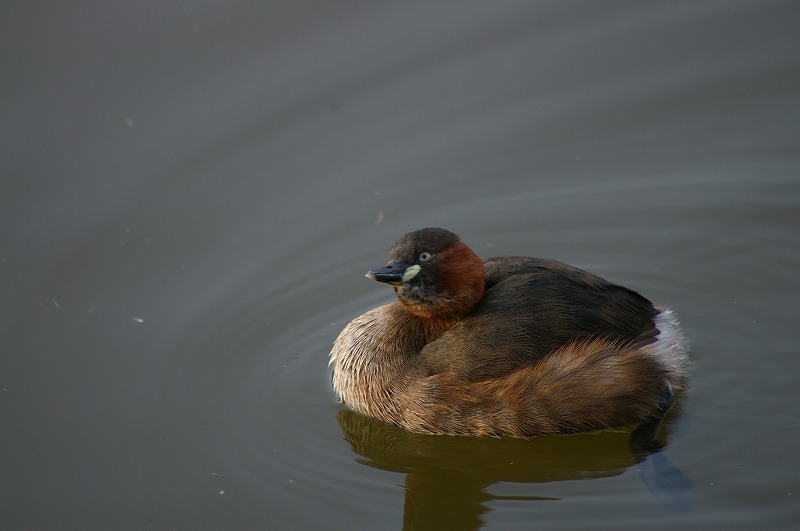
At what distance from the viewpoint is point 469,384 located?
610 centimetres

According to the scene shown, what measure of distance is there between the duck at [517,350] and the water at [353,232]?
17 centimetres

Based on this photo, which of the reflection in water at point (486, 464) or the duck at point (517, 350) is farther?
the duck at point (517, 350)

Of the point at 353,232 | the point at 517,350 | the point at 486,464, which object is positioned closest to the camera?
the point at 517,350

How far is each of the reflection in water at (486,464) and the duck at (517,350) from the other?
0.27ft

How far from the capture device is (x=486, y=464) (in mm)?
6148

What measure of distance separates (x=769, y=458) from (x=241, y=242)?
146 inches

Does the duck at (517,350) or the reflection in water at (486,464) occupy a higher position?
the duck at (517,350)

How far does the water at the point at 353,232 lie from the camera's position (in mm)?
6008

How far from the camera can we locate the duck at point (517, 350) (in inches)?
238

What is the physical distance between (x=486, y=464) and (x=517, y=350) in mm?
657

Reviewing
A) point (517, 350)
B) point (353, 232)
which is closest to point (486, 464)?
point (517, 350)

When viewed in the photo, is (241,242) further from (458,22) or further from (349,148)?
(458,22)

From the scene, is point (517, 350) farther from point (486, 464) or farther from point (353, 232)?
point (353, 232)

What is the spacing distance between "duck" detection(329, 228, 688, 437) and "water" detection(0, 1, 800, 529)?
0.17 m
